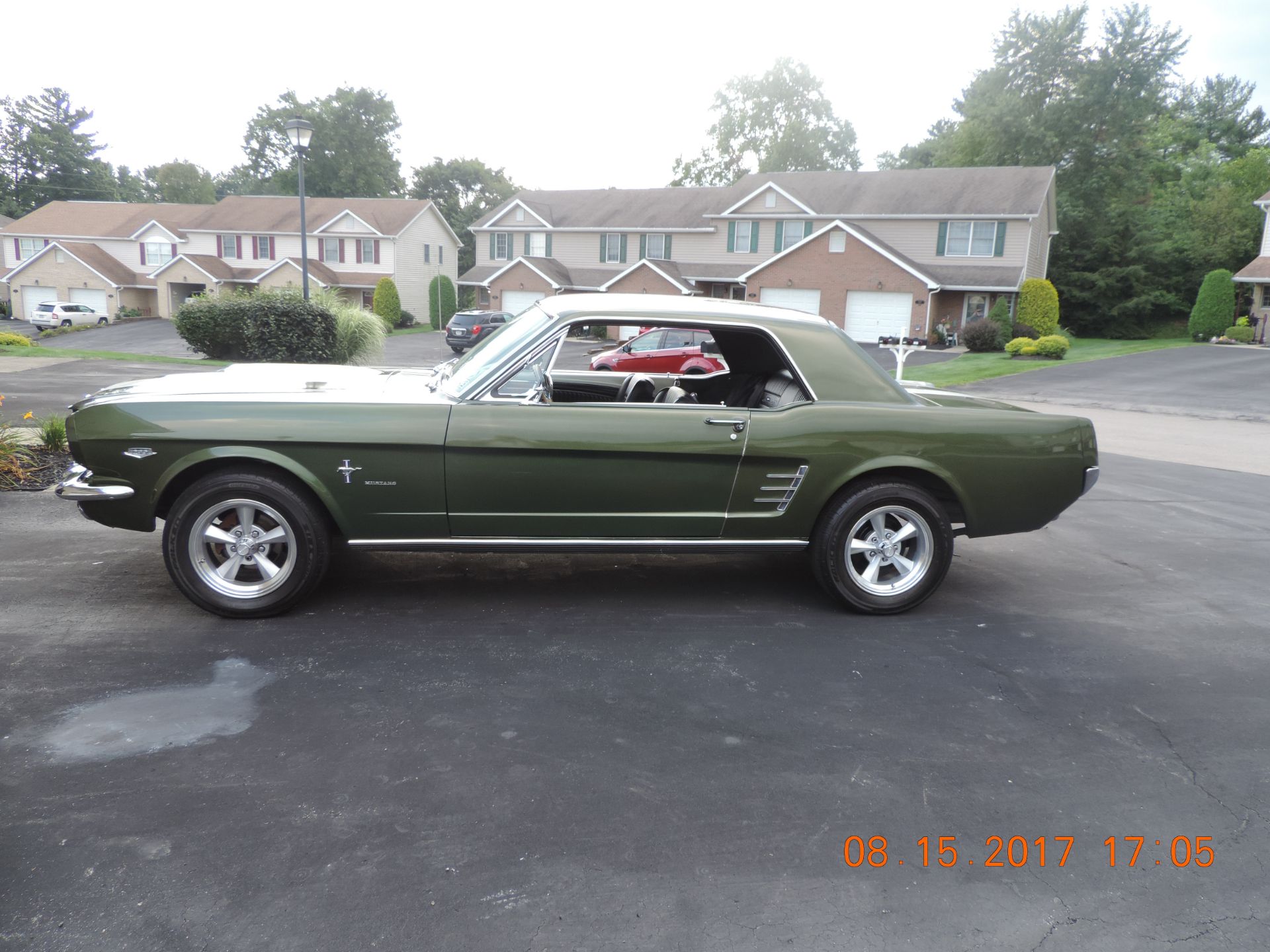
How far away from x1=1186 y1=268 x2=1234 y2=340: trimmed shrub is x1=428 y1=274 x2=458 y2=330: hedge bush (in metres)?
36.4

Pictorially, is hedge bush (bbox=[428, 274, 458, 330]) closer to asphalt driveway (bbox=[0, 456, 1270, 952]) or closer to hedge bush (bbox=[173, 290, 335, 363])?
hedge bush (bbox=[173, 290, 335, 363])

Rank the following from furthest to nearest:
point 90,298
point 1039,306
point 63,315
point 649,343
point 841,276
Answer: point 90,298 → point 63,315 → point 841,276 → point 1039,306 → point 649,343

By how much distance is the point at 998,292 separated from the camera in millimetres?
36062

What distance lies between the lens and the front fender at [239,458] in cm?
454

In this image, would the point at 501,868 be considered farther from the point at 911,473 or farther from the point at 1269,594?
the point at 1269,594

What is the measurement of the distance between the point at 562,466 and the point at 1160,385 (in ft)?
70.3

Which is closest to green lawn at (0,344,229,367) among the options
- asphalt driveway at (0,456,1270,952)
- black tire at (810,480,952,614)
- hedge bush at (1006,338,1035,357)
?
asphalt driveway at (0,456,1270,952)

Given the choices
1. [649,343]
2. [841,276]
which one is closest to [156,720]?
[649,343]

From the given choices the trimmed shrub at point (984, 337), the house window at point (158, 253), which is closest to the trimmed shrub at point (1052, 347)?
the trimmed shrub at point (984, 337)

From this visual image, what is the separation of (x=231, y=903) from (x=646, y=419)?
2.97 meters

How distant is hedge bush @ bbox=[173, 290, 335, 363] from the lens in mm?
20047

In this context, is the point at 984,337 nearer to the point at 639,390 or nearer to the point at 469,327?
the point at 469,327

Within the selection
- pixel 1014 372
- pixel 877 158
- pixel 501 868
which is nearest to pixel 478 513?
pixel 501 868

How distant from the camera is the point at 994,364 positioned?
26.8 m
